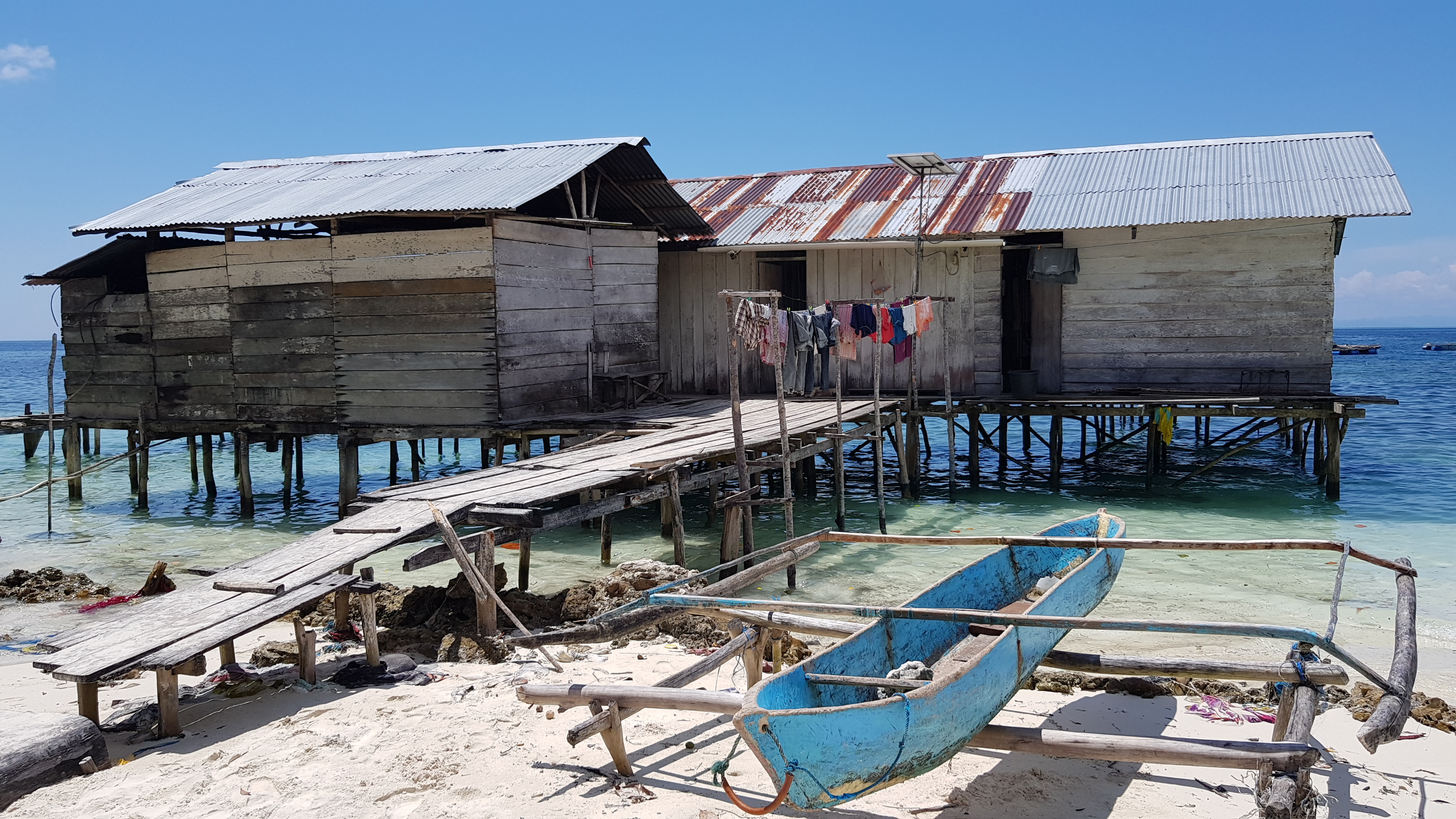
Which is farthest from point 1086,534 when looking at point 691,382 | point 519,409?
point 691,382

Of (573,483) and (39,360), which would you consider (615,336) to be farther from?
(39,360)

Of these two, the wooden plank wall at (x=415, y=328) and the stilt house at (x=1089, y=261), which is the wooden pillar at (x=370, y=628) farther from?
the stilt house at (x=1089, y=261)

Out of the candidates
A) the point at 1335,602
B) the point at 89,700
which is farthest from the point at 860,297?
the point at 89,700

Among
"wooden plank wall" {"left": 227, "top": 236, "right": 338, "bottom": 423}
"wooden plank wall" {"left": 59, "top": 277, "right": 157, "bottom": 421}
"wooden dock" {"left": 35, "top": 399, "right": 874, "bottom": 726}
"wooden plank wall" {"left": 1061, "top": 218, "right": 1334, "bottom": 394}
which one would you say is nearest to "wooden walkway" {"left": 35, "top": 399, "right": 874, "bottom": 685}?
"wooden dock" {"left": 35, "top": 399, "right": 874, "bottom": 726}

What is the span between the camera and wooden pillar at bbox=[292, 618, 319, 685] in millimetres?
6512

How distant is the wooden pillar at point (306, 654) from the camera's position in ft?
21.4

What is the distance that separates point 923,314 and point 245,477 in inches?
405

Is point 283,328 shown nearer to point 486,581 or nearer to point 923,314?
point 486,581

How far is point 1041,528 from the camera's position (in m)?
14.0

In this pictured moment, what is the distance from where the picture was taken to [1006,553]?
269 inches

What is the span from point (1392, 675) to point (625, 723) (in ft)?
12.3

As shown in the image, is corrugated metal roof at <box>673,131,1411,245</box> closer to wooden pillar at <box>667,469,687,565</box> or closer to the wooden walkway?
the wooden walkway

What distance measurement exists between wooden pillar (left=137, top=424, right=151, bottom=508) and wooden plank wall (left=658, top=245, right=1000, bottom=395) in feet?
27.0

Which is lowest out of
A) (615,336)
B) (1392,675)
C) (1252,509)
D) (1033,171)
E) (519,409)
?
(1252,509)
